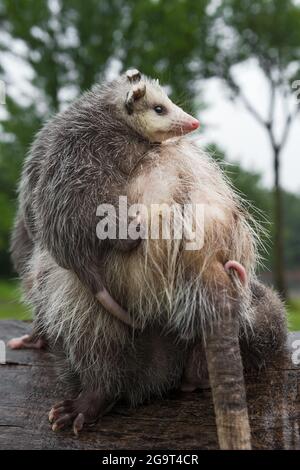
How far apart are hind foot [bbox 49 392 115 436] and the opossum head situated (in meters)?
1.23

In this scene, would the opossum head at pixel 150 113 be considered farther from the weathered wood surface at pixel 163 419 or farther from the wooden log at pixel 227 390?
the weathered wood surface at pixel 163 419

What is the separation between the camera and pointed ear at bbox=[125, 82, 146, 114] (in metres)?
2.43

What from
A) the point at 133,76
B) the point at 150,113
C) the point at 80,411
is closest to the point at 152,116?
the point at 150,113

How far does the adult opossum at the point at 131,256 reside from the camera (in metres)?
2.09

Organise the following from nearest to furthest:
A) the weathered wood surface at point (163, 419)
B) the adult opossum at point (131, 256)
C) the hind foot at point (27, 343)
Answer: the adult opossum at point (131, 256) < the weathered wood surface at point (163, 419) < the hind foot at point (27, 343)

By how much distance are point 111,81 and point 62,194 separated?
2.71 feet

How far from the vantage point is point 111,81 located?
2693 millimetres

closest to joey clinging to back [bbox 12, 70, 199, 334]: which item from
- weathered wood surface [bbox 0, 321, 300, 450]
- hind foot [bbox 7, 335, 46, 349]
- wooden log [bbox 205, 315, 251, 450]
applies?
wooden log [bbox 205, 315, 251, 450]

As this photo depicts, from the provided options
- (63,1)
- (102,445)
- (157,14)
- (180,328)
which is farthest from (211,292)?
(63,1)

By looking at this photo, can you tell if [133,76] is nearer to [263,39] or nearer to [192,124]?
[192,124]

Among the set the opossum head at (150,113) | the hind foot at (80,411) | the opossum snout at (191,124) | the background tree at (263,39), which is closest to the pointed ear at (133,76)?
the opossum head at (150,113)

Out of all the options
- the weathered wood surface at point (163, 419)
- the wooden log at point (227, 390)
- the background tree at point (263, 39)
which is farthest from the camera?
the background tree at point (263, 39)

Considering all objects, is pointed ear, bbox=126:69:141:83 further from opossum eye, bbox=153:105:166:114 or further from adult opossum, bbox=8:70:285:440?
opossum eye, bbox=153:105:166:114

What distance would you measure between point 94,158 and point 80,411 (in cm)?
115
